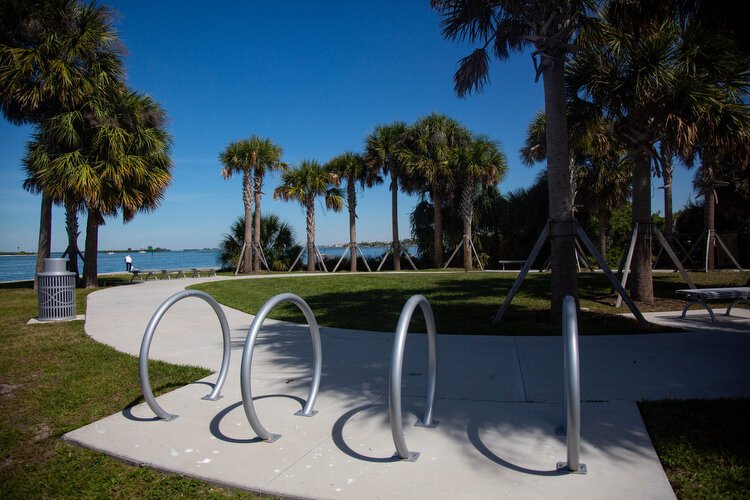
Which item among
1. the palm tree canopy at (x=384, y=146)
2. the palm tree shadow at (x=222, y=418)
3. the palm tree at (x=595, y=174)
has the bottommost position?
the palm tree shadow at (x=222, y=418)

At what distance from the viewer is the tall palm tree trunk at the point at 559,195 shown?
7918mm

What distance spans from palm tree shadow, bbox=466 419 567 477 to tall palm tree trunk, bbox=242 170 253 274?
2297 centimetres

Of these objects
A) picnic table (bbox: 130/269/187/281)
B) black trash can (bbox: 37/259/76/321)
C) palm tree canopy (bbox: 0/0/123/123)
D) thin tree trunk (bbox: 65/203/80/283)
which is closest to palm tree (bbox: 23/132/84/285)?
thin tree trunk (bbox: 65/203/80/283)

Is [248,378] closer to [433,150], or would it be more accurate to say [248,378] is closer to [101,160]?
[101,160]

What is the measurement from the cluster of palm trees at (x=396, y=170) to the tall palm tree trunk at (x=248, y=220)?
52mm

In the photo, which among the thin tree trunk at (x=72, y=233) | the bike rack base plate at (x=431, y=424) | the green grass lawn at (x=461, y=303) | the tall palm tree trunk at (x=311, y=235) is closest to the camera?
the bike rack base plate at (x=431, y=424)

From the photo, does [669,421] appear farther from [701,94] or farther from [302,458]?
[701,94]

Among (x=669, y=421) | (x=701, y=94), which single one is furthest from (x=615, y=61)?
(x=669, y=421)

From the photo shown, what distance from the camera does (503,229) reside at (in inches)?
1077

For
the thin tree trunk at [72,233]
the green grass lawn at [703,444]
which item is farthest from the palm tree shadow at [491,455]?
the thin tree trunk at [72,233]

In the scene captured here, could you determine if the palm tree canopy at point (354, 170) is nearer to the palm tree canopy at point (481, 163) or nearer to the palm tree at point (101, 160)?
the palm tree canopy at point (481, 163)

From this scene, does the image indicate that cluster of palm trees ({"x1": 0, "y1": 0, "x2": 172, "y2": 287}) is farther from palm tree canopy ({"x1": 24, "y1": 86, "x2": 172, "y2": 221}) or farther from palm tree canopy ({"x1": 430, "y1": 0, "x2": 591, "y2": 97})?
palm tree canopy ({"x1": 430, "y1": 0, "x2": 591, "y2": 97})

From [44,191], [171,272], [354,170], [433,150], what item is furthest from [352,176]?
[44,191]

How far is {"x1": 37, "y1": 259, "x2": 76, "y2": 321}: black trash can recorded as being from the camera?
987 centimetres
